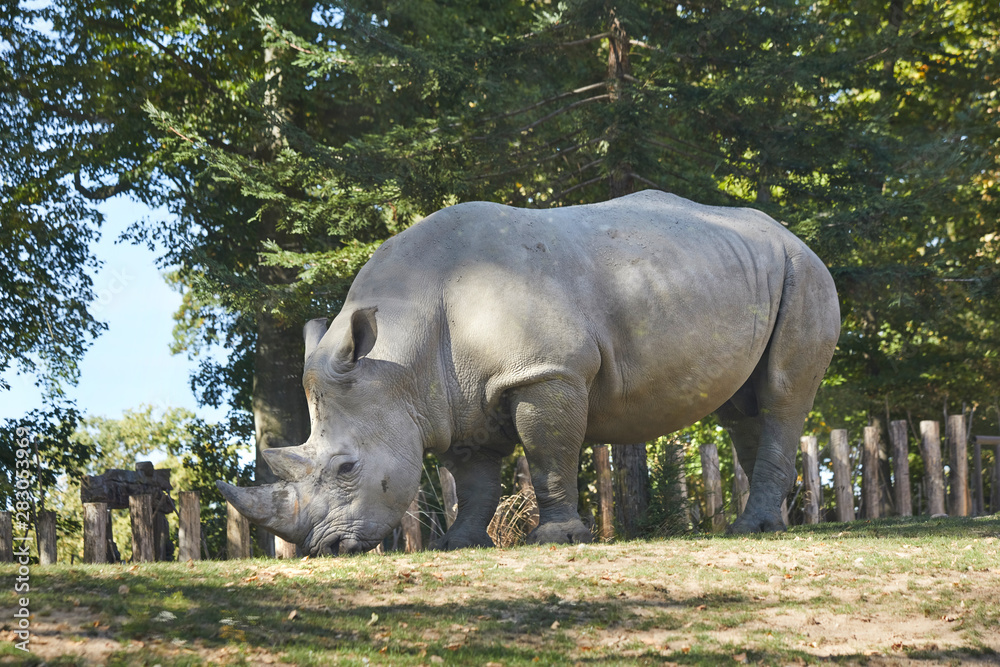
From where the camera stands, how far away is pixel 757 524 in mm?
8656

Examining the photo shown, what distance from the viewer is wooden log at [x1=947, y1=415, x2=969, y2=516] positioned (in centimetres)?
1396

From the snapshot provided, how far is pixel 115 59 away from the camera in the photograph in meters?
16.3

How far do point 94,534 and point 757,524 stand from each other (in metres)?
6.03

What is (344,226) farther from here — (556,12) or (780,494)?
(780,494)

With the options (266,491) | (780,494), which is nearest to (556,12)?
(780,494)

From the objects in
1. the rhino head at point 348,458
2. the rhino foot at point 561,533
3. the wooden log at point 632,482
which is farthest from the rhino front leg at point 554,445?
the wooden log at point 632,482

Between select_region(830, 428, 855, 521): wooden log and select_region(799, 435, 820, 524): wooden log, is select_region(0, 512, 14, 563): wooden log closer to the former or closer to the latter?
select_region(799, 435, 820, 524): wooden log

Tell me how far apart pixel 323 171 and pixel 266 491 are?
22.6ft

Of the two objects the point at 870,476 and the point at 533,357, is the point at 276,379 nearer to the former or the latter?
the point at 870,476

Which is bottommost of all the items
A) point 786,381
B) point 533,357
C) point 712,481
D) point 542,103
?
point 712,481

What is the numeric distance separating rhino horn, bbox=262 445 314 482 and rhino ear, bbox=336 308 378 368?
2.17 feet

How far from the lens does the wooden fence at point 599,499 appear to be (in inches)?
405

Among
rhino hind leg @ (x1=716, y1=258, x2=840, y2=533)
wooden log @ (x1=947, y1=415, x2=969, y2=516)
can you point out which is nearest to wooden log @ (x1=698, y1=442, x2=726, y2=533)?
rhino hind leg @ (x1=716, y1=258, x2=840, y2=533)

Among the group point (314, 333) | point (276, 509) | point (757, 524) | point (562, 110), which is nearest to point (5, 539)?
point (314, 333)
